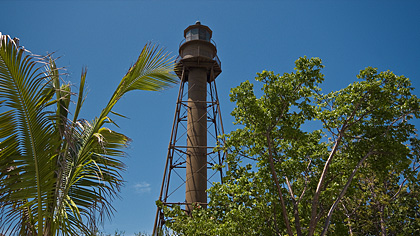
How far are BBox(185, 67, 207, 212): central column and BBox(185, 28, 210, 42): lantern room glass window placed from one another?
1.99 metres

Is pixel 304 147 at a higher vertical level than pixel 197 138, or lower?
lower

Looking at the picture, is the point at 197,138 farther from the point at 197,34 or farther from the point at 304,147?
the point at 304,147

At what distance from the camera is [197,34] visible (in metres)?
23.8

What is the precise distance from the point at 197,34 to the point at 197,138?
21.6ft

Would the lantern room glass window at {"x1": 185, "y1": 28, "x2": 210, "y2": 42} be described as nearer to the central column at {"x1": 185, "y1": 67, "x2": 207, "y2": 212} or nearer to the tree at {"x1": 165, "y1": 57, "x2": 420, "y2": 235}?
the central column at {"x1": 185, "y1": 67, "x2": 207, "y2": 212}

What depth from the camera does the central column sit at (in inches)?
802

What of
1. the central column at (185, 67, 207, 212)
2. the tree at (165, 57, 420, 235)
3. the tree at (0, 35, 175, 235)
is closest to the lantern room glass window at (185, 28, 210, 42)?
the central column at (185, 67, 207, 212)

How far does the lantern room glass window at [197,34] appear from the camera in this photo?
→ 933 inches

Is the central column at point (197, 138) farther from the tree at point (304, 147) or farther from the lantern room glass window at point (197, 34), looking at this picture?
the tree at point (304, 147)

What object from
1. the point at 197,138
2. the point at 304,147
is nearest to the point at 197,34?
the point at 197,138

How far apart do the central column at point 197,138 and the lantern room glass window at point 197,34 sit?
199cm

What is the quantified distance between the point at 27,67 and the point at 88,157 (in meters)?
1.51

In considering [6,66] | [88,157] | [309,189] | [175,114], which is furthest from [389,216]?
[6,66]

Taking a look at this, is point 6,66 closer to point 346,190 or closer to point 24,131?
point 24,131
